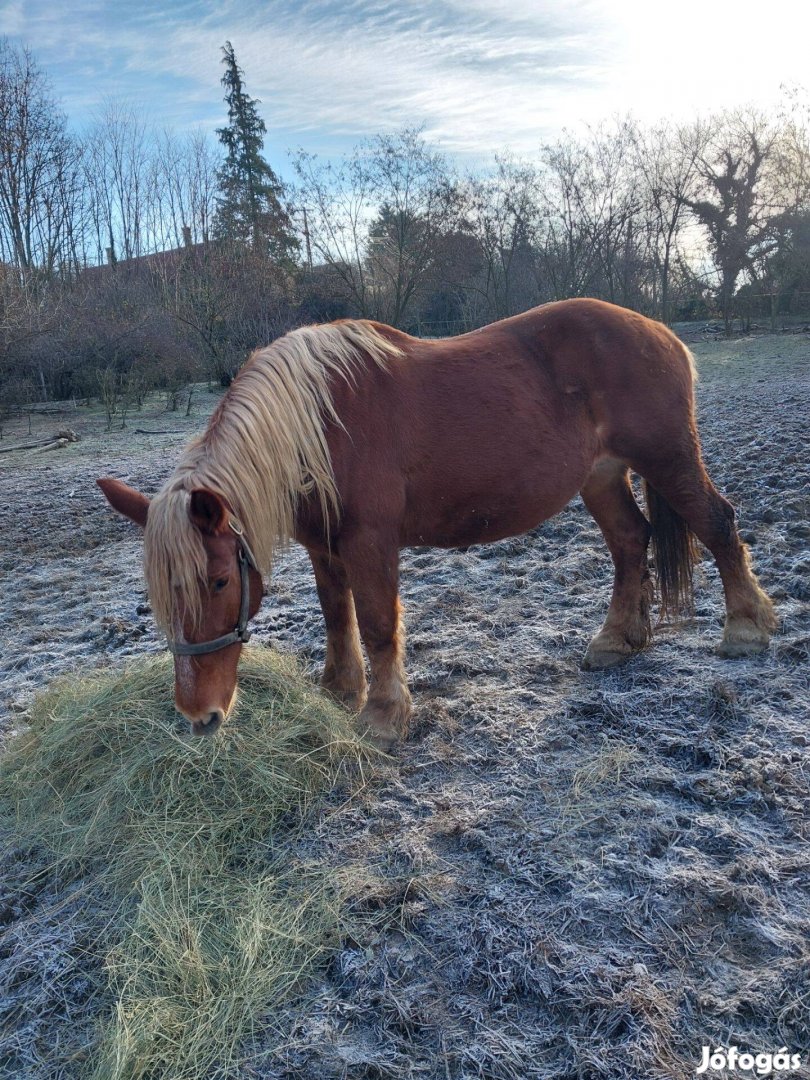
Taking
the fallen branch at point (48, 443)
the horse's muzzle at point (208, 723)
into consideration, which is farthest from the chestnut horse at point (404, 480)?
the fallen branch at point (48, 443)

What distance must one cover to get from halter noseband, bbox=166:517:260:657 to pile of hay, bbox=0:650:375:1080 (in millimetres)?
554

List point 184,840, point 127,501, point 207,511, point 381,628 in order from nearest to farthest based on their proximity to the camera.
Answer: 1. point 207,511
2. point 184,840
3. point 127,501
4. point 381,628

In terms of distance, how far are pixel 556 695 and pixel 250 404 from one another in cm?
180

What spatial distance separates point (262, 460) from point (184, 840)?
129 cm

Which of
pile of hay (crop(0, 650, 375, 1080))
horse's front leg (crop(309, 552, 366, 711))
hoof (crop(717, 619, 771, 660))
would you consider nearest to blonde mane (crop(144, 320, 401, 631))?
horse's front leg (crop(309, 552, 366, 711))

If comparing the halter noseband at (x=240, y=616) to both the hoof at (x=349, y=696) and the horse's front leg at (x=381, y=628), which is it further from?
the hoof at (x=349, y=696)

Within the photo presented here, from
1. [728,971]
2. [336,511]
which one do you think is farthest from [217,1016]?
[336,511]

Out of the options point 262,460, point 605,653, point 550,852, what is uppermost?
point 262,460

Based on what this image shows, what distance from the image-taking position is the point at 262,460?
2346mm

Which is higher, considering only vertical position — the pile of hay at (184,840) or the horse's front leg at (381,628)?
the horse's front leg at (381,628)

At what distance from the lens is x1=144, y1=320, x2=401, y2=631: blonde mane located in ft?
6.82

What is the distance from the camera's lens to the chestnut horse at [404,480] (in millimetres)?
2176

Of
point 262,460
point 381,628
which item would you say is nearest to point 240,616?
point 262,460

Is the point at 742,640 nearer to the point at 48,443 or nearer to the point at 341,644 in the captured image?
the point at 341,644
